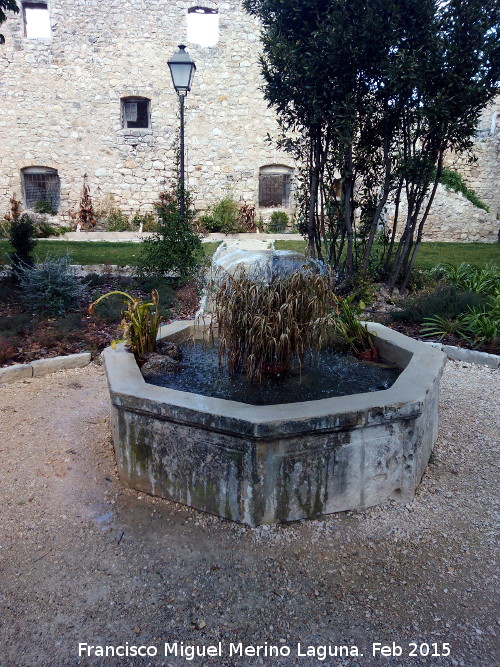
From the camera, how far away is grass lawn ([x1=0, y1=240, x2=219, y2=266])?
30.7 ft

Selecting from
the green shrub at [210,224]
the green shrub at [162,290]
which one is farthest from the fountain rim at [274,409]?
the green shrub at [210,224]

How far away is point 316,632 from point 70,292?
5133mm

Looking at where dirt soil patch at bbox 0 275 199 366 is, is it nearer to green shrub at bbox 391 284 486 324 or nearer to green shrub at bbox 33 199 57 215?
green shrub at bbox 391 284 486 324

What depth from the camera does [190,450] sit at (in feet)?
8.80

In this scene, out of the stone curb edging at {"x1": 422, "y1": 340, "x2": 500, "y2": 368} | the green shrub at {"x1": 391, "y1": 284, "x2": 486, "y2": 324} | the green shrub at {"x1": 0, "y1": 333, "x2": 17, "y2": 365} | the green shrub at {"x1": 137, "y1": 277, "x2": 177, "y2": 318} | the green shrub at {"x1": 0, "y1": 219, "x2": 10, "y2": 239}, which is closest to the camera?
the green shrub at {"x1": 0, "y1": 333, "x2": 17, "y2": 365}

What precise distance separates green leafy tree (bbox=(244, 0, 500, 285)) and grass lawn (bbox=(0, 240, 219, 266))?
3.89 metres

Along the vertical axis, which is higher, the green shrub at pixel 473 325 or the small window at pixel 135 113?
the small window at pixel 135 113

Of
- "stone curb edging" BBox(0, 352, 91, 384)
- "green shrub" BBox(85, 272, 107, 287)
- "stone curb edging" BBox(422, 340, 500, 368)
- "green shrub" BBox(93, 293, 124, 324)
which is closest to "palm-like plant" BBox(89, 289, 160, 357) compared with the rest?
"stone curb edging" BBox(0, 352, 91, 384)

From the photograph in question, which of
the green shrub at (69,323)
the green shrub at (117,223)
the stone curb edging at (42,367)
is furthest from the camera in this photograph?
the green shrub at (117,223)

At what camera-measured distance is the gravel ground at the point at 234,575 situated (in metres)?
2.00

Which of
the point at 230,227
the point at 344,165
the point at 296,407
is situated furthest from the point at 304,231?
the point at 230,227

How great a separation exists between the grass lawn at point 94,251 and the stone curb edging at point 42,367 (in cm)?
369

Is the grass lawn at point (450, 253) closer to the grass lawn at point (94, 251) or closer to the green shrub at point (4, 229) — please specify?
the grass lawn at point (94, 251)

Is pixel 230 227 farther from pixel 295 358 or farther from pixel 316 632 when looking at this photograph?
pixel 316 632
